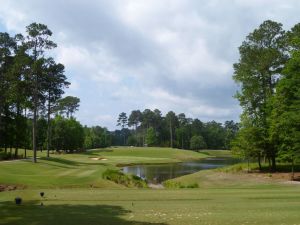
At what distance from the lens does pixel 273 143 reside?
5116cm

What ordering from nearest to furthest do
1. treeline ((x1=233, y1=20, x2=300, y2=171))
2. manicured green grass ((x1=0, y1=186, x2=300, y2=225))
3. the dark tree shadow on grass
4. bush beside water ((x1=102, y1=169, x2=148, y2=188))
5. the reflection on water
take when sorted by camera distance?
the dark tree shadow on grass, manicured green grass ((x1=0, y1=186, x2=300, y2=225)), bush beside water ((x1=102, y1=169, x2=148, y2=188)), treeline ((x1=233, y1=20, x2=300, y2=171)), the reflection on water

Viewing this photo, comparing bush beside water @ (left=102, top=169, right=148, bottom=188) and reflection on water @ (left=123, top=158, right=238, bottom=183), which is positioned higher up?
bush beside water @ (left=102, top=169, right=148, bottom=188)

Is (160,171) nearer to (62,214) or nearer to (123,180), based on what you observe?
(123,180)

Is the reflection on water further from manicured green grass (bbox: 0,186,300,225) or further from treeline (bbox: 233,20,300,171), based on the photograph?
manicured green grass (bbox: 0,186,300,225)

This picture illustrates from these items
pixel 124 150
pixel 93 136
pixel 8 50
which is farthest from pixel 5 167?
pixel 93 136

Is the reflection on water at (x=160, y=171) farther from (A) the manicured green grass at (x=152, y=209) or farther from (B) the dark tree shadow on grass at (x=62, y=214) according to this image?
(B) the dark tree shadow on grass at (x=62, y=214)

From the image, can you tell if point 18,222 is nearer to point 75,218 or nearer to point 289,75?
point 75,218

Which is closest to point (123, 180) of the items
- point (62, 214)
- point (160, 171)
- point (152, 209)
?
point (152, 209)

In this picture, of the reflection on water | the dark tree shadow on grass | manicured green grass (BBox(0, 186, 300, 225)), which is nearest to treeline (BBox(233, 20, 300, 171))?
the reflection on water

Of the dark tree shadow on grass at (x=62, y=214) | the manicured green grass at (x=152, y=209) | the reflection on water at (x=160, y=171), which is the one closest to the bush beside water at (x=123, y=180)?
the reflection on water at (x=160, y=171)

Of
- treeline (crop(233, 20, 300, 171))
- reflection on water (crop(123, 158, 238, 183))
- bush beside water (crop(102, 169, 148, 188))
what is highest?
treeline (crop(233, 20, 300, 171))

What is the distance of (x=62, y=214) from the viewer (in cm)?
1786

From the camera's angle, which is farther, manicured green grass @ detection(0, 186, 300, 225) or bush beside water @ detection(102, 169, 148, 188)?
bush beside water @ detection(102, 169, 148, 188)

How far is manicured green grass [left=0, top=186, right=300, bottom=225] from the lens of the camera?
16.2m
